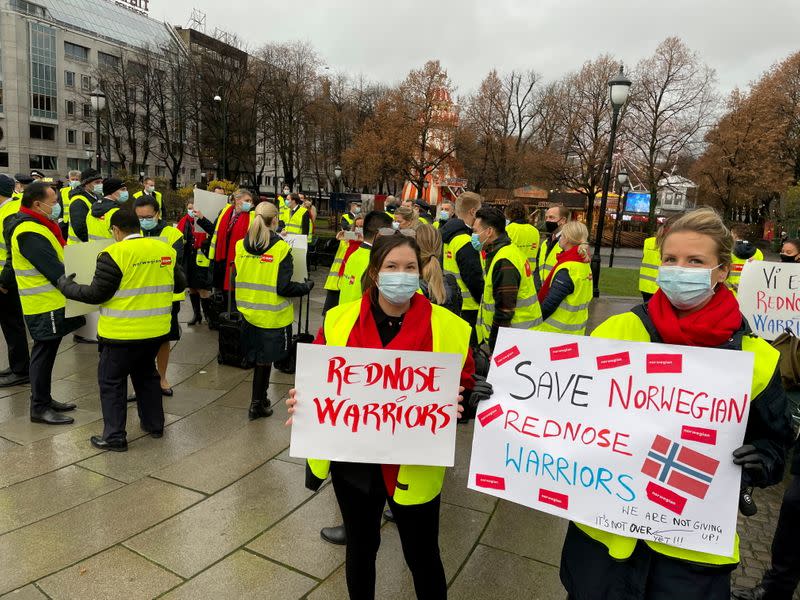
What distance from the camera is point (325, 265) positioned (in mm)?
15570

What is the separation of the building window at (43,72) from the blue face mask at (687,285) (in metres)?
73.7

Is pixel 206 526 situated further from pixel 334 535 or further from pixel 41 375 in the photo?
pixel 41 375

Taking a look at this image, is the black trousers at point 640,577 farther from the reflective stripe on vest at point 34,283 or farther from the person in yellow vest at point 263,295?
the reflective stripe on vest at point 34,283

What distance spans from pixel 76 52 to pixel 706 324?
8039 centimetres

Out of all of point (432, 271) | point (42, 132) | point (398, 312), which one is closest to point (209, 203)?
point (432, 271)

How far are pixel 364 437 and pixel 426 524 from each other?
0.46 meters

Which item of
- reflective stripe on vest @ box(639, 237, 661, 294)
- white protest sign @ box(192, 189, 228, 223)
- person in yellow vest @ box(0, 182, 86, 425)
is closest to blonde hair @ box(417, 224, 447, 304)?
person in yellow vest @ box(0, 182, 86, 425)

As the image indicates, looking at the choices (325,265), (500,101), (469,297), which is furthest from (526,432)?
(500,101)

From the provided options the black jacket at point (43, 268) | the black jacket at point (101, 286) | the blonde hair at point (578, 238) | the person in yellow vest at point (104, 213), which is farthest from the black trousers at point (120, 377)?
the person in yellow vest at point (104, 213)

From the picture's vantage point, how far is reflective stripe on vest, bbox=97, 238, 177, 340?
429 cm

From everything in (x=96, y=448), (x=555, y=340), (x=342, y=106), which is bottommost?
(x=96, y=448)

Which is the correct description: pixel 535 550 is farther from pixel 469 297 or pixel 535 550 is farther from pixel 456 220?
pixel 456 220

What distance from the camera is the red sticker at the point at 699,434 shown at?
188 cm

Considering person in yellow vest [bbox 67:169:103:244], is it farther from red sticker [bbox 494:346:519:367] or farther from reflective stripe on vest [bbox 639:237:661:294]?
reflective stripe on vest [bbox 639:237:661:294]
